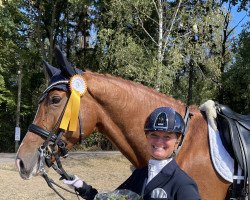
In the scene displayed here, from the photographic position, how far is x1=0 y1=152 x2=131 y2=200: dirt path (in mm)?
10484

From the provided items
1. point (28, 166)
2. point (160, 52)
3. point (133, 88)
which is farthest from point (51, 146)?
point (160, 52)

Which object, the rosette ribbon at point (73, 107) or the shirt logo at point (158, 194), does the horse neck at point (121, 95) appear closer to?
the rosette ribbon at point (73, 107)

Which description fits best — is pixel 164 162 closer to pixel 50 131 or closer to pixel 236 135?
pixel 236 135

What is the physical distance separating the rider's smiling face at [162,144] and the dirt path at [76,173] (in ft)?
26.1

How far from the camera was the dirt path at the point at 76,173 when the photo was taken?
10484mm

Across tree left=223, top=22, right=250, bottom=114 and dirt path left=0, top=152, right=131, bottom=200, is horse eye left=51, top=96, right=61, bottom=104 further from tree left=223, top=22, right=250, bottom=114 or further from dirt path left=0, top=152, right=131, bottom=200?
tree left=223, top=22, right=250, bottom=114

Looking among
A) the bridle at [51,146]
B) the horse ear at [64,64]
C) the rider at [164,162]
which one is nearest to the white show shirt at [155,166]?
the rider at [164,162]

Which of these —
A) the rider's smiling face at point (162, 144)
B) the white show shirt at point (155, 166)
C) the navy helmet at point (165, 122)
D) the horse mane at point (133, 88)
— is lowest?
the white show shirt at point (155, 166)

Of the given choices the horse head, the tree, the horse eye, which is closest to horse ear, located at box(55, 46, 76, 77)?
the horse head

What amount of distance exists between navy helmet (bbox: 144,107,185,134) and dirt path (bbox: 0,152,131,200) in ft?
26.2

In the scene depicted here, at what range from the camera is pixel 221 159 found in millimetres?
3309

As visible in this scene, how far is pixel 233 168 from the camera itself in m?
3.31

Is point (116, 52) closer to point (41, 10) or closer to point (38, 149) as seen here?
point (41, 10)

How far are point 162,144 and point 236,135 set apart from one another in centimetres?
146
